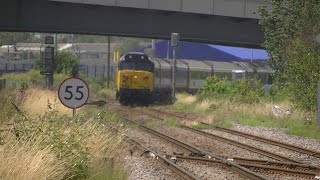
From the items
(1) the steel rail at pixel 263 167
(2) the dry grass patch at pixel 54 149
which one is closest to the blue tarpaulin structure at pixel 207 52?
(1) the steel rail at pixel 263 167

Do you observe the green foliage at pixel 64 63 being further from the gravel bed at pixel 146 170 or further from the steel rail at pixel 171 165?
the gravel bed at pixel 146 170

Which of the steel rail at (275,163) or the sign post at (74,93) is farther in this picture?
the steel rail at (275,163)

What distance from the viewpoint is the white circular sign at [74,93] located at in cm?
1288

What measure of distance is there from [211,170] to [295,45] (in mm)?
14632

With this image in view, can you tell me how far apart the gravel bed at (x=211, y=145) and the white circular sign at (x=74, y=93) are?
482cm

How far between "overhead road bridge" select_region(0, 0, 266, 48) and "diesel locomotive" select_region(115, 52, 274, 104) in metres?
4.11

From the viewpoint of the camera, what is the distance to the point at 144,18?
3644 cm

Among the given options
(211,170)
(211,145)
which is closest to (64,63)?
(211,145)

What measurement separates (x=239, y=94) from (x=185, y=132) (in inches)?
586

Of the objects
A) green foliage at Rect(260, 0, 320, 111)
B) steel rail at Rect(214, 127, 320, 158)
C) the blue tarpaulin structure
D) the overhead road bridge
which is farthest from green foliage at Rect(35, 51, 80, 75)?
steel rail at Rect(214, 127, 320, 158)

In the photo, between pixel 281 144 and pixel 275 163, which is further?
pixel 281 144

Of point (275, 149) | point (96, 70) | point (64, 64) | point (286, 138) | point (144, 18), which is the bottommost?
point (96, 70)

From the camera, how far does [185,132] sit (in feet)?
73.3

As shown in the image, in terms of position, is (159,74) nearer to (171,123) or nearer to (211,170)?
(171,123)
